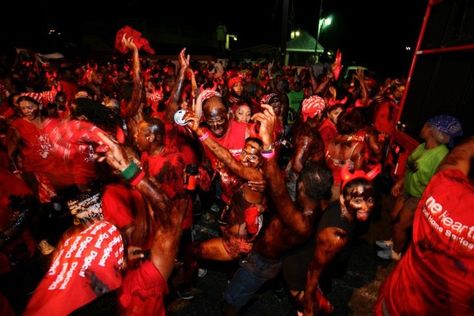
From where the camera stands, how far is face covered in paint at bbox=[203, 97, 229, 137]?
4.36 m

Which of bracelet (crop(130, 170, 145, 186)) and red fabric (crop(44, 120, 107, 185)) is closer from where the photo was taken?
bracelet (crop(130, 170, 145, 186))

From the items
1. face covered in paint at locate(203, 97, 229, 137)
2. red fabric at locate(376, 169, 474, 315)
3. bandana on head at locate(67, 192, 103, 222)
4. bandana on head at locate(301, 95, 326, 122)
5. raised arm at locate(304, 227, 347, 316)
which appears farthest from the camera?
bandana on head at locate(301, 95, 326, 122)

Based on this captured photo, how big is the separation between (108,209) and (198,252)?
58.7 inches

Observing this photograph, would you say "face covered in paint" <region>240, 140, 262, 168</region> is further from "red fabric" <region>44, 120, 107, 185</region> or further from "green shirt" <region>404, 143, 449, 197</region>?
"green shirt" <region>404, 143, 449, 197</region>

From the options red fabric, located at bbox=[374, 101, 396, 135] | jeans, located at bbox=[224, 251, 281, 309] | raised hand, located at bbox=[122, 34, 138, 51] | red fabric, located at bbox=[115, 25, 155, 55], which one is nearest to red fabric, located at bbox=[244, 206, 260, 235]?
jeans, located at bbox=[224, 251, 281, 309]

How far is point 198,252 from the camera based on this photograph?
3.46m

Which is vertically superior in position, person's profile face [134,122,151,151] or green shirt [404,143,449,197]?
person's profile face [134,122,151,151]

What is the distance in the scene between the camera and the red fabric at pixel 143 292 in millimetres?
1858

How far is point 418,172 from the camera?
397 cm

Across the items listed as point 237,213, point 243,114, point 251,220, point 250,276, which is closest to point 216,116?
point 243,114

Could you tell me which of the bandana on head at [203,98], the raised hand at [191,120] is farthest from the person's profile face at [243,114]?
the raised hand at [191,120]

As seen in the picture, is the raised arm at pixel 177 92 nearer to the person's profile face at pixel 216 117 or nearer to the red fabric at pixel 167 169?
the person's profile face at pixel 216 117

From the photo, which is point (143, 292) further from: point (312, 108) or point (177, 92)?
point (312, 108)

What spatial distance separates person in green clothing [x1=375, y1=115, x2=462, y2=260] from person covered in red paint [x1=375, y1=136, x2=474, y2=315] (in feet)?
5.73
